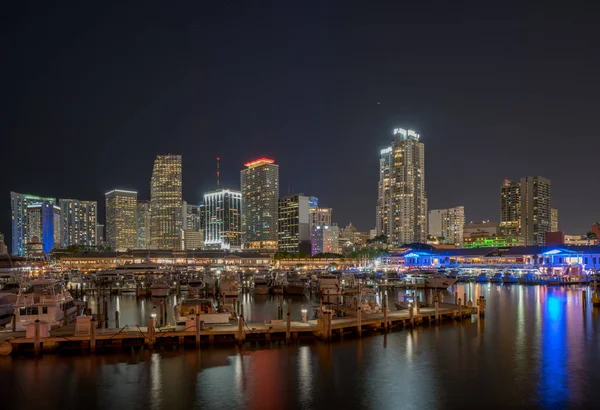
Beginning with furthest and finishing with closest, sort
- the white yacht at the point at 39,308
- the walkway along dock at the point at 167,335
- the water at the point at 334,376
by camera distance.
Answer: the white yacht at the point at 39,308
the walkway along dock at the point at 167,335
the water at the point at 334,376

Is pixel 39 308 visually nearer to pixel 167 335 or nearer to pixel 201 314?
pixel 167 335

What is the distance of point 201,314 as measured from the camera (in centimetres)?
3862

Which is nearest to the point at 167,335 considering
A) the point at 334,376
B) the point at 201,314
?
the point at 201,314

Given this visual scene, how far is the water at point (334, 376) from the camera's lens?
2612cm

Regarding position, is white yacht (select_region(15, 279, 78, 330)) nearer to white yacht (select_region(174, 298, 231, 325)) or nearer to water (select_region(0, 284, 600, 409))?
water (select_region(0, 284, 600, 409))

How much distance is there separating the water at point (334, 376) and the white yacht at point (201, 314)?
133 inches

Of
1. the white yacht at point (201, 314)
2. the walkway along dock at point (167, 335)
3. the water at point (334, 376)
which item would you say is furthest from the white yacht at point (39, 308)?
the white yacht at point (201, 314)

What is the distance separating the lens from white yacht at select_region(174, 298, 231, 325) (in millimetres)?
38344

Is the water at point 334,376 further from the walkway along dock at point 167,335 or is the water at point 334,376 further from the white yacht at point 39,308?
the white yacht at point 39,308

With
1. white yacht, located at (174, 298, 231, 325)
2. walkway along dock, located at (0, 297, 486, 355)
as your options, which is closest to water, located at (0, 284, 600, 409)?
walkway along dock, located at (0, 297, 486, 355)

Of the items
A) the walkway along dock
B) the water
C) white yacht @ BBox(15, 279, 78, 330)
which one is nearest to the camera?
the water

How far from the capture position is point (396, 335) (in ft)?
136

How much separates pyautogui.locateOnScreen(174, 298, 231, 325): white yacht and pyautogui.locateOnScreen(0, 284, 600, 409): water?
3378mm

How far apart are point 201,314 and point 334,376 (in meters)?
12.9
